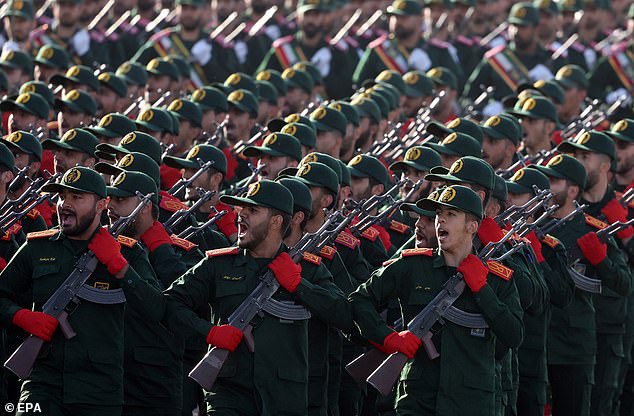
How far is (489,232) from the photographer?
14.7 meters

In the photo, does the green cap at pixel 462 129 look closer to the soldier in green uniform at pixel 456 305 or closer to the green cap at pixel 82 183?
the soldier in green uniform at pixel 456 305

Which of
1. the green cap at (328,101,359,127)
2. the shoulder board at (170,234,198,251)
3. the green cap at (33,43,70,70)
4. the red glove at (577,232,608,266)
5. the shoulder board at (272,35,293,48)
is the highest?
the green cap at (33,43,70,70)

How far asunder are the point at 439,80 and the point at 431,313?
12.1 m

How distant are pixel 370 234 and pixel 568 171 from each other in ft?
6.95

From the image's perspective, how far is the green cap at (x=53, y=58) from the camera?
24.1 meters

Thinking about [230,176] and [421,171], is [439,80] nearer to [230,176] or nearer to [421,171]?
[230,176]

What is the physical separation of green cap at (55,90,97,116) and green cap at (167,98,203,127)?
2.85 feet

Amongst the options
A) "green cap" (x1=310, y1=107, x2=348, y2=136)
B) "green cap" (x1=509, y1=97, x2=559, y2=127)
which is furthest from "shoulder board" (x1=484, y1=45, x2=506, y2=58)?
"green cap" (x1=310, y1=107, x2=348, y2=136)

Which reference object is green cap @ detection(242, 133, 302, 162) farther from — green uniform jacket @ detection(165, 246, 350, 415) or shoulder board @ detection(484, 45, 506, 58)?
shoulder board @ detection(484, 45, 506, 58)

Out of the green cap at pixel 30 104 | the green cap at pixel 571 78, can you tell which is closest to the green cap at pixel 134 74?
the green cap at pixel 30 104

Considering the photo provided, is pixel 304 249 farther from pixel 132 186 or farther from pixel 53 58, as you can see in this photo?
pixel 53 58

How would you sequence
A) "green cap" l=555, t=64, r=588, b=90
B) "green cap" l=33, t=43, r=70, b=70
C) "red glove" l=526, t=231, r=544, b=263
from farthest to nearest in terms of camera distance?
"green cap" l=555, t=64, r=588, b=90
"green cap" l=33, t=43, r=70, b=70
"red glove" l=526, t=231, r=544, b=263

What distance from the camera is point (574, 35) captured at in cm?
2997

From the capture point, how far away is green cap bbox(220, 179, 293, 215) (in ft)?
43.9
